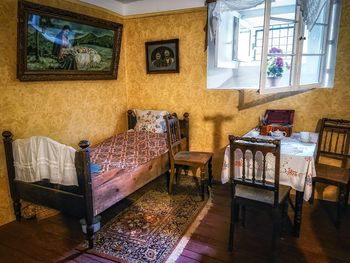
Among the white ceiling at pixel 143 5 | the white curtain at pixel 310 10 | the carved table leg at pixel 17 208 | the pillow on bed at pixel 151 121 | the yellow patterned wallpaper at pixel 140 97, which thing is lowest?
the carved table leg at pixel 17 208

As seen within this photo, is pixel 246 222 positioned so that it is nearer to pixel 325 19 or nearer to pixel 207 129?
pixel 207 129

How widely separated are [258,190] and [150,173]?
1194mm

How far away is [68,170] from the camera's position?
2.03m

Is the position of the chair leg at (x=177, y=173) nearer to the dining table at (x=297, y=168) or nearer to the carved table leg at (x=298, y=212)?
the dining table at (x=297, y=168)

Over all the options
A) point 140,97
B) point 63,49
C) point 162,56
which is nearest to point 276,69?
point 162,56

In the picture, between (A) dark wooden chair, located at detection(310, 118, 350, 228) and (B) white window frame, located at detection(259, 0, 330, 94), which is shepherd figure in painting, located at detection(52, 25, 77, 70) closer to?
(B) white window frame, located at detection(259, 0, 330, 94)

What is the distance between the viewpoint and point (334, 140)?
9.14 ft

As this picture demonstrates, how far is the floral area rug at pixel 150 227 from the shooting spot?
207 cm

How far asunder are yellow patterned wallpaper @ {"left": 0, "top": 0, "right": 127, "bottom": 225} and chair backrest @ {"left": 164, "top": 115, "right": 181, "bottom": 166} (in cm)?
106

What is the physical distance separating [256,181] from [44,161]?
5.71 feet

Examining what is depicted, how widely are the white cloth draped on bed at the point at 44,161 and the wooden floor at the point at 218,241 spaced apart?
0.51 metres

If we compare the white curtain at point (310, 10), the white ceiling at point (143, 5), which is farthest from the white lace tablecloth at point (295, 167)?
the white ceiling at point (143, 5)

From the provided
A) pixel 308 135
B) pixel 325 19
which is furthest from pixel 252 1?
pixel 308 135

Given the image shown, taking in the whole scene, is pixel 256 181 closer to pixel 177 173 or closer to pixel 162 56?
pixel 177 173
